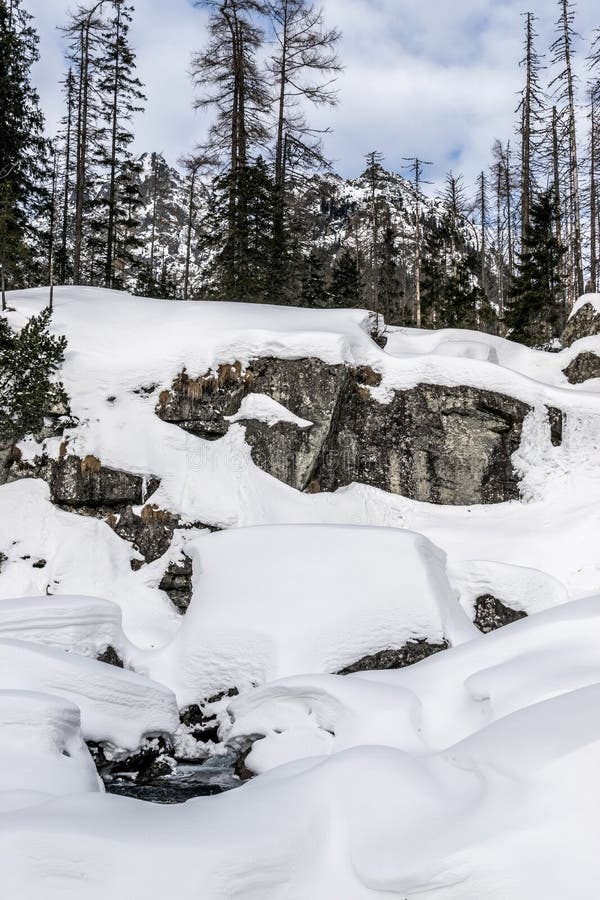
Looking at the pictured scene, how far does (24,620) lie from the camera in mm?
6574

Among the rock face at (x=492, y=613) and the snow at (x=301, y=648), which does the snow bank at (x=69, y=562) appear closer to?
the snow at (x=301, y=648)

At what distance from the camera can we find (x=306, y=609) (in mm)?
7488

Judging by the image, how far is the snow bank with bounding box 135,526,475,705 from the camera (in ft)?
23.8

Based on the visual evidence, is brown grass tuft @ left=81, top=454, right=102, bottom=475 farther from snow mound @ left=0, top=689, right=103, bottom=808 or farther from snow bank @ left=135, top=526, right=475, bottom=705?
snow mound @ left=0, top=689, right=103, bottom=808

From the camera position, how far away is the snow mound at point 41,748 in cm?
386

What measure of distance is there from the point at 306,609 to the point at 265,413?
17.2 ft

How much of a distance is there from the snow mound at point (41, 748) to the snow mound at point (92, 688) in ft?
1.41

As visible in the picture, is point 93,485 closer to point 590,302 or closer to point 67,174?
point 590,302

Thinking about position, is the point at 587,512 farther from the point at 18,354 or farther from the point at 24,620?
the point at 18,354

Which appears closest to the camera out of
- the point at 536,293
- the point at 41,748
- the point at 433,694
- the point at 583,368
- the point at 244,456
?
the point at 41,748

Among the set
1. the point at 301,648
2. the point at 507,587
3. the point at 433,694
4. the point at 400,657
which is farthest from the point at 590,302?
the point at 433,694

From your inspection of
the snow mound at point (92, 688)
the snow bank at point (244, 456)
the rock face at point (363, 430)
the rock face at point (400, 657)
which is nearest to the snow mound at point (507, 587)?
the snow bank at point (244, 456)

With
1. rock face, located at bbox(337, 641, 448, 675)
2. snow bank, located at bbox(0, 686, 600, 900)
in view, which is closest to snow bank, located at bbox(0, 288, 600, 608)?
rock face, located at bbox(337, 641, 448, 675)

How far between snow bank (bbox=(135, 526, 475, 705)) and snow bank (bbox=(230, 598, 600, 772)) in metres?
0.81
